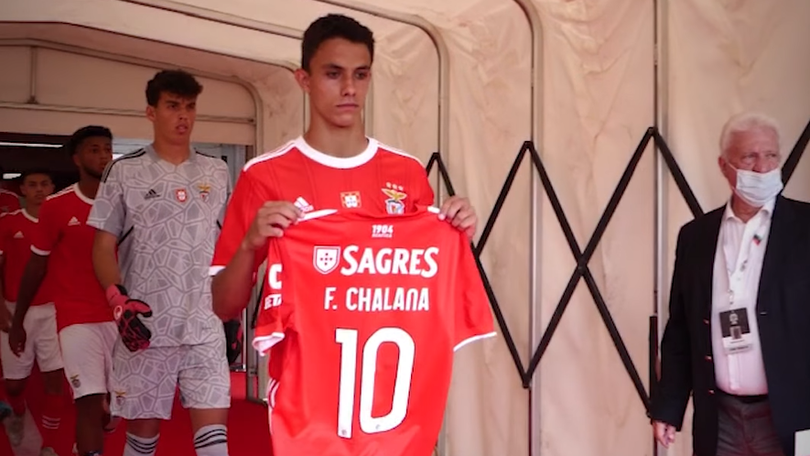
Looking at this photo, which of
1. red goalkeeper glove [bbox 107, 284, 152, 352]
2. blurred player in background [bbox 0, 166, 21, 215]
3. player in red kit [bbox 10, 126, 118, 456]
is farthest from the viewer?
blurred player in background [bbox 0, 166, 21, 215]

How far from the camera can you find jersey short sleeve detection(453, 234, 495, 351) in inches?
85.4

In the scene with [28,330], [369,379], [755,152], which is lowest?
[28,330]

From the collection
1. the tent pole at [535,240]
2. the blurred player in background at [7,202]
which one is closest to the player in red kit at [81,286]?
the tent pole at [535,240]

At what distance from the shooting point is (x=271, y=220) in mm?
1904

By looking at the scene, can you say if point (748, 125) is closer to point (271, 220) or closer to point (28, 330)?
point (271, 220)

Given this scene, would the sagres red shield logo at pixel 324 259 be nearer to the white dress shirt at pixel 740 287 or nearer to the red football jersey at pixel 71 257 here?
the white dress shirt at pixel 740 287

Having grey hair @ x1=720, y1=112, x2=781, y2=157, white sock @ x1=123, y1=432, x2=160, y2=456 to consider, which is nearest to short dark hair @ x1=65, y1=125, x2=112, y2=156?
white sock @ x1=123, y1=432, x2=160, y2=456

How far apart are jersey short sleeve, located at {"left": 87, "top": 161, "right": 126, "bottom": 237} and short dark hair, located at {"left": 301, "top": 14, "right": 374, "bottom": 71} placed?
1408 millimetres

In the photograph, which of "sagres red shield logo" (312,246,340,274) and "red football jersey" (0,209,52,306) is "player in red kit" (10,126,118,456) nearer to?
"red football jersey" (0,209,52,306)

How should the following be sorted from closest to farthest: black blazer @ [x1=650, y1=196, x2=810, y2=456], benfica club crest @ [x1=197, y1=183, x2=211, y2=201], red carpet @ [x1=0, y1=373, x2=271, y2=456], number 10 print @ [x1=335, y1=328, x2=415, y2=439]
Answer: number 10 print @ [x1=335, y1=328, x2=415, y2=439] → black blazer @ [x1=650, y1=196, x2=810, y2=456] → benfica club crest @ [x1=197, y1=183, x2=211, y2=201] → red carpet @ [x1=0, y1=373, x2=271, y2=456]

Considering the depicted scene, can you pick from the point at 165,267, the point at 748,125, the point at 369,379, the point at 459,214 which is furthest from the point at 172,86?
the point at 748,125

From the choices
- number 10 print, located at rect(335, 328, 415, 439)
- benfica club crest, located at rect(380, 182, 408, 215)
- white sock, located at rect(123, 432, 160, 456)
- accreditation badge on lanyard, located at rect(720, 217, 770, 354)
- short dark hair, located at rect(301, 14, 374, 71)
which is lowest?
white sock, located at rect(123, 432, 160, 456)

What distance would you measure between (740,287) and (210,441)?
6.25 feet

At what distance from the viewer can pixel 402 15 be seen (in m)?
4.59
